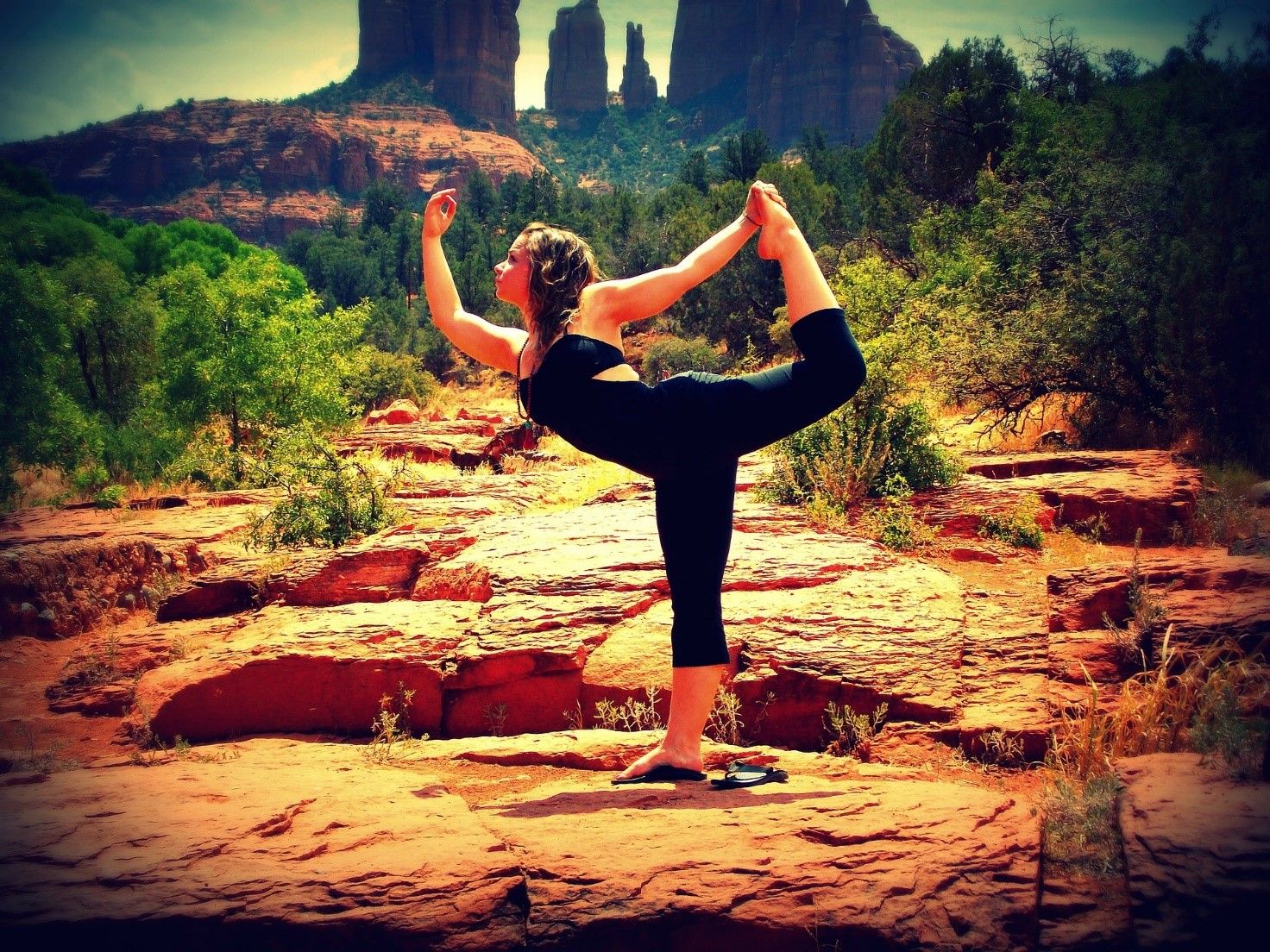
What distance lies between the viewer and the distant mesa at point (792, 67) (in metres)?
111

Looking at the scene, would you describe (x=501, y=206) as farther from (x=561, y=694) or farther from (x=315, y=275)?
(x=561, y=694)

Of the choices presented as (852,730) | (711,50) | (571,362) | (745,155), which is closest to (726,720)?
(852,730)

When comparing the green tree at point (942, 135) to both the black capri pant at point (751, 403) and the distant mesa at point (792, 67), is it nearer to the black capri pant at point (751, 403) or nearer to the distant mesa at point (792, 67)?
the black capri pant at point (751, 403)

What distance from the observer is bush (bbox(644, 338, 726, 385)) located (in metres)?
25.1

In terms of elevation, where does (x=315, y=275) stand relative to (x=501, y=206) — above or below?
below

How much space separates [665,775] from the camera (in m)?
3.46

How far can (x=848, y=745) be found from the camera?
4.33 meters

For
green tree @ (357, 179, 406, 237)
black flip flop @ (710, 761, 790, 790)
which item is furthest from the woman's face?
green tree @ (357, 179, 406, 237)

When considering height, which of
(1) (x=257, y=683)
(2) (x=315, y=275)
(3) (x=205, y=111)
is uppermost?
(3) (x=205, y=111)

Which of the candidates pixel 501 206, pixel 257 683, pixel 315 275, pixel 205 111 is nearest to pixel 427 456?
pixel 257 683

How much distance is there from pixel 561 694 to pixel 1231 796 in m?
3.04

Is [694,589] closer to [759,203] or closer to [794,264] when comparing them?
[794,264]

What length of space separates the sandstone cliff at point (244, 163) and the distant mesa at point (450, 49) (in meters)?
14.1

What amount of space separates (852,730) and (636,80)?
138 meters
